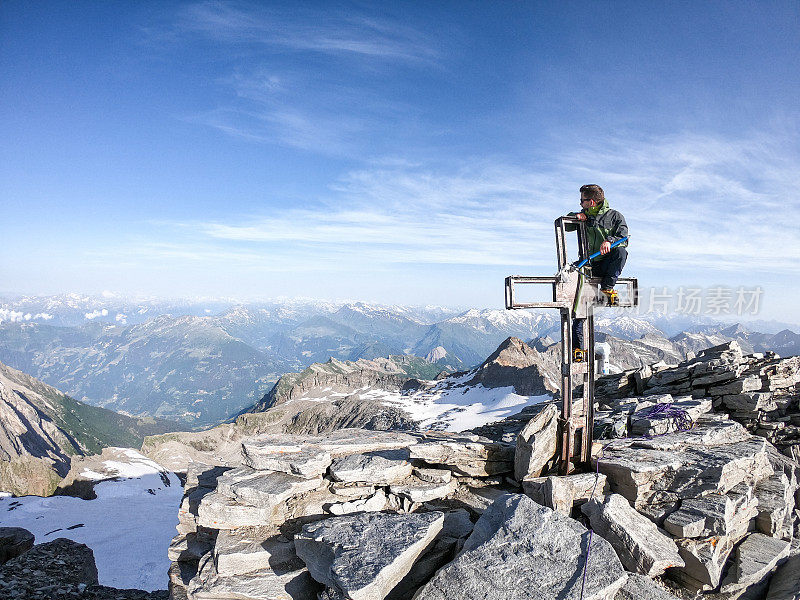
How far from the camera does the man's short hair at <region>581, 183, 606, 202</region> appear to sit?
9828 millimetres

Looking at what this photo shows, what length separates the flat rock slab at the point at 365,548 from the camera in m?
6.65

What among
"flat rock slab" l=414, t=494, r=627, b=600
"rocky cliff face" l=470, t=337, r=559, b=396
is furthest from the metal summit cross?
"rocky cliff face" l=470, t=337, r=559, b=396

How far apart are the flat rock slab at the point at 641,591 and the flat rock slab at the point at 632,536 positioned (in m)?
0.59

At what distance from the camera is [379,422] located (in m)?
142

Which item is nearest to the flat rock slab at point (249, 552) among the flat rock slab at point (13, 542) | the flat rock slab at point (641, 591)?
the flat rock slab at point (641, 591)

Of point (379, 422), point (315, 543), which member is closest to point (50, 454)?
point (379, 422)

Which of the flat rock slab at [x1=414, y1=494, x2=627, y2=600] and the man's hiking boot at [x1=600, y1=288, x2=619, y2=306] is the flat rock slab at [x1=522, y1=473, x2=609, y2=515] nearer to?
the flat rock slab at [x1=414, y1=494, x2=627, y2=600]

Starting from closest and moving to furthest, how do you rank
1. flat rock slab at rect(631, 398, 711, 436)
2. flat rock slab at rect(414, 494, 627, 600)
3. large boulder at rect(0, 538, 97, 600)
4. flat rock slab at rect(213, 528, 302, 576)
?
flat rock slab at rect(414, 494, 627, 600), flat rock slab at rect(213, 528, 302, 576), flat rock slab at rect(631, 398, 711, 436), large boulder at rect(0, 538, 97, 600)

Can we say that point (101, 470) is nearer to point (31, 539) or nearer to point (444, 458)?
point (31, 539)

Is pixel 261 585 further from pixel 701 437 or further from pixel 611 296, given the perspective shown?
pixel 701 437

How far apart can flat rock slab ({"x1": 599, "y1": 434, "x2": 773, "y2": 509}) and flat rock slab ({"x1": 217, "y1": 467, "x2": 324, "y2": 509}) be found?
26.8 feet

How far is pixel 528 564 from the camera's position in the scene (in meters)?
6.67

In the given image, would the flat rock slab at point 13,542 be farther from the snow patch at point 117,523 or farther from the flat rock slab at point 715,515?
the flat rock slab at point 715,515

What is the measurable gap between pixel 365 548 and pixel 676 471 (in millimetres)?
8992
